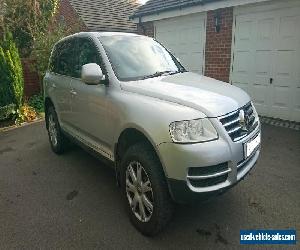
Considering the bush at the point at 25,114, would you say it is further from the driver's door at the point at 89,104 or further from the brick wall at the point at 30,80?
the driver's door at the point at 89,104

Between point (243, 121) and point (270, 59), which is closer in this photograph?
point (243, 121)

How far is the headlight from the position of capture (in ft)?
8.24

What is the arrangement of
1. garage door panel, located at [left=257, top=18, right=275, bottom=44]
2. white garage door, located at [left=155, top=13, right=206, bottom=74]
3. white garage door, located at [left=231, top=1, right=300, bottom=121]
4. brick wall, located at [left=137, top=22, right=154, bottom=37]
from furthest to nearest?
1. brick wall, located at [left=137, top=22, right=154, bottom=37]
2. white garage door, located at [left=155, top=13, right=206, bottom=74]
3. garage door panel, located at [left=257, top=18, right=275, bottom=44]
4. white garage door, located at [left=231, top=1, right=300, bottom=121]

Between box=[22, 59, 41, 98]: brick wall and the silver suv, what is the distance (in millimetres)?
6215

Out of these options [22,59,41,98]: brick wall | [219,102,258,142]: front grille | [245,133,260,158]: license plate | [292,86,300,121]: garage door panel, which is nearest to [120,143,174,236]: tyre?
[219,102,258,142]: front grille

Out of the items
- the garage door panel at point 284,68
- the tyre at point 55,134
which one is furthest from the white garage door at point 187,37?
the tyre at point 55,134

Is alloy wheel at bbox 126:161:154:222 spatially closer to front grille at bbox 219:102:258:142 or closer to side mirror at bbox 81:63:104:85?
front grille at bbox 219:102:258:142

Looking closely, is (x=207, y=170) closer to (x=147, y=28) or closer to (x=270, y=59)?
(x=270, y=59)

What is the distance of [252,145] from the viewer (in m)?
3.03

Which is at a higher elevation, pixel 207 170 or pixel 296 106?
pixel 207 170

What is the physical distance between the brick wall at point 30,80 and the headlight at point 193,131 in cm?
842

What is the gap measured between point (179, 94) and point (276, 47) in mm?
5422

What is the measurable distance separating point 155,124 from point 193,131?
341mm

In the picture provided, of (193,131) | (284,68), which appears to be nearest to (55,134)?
(193,131)
